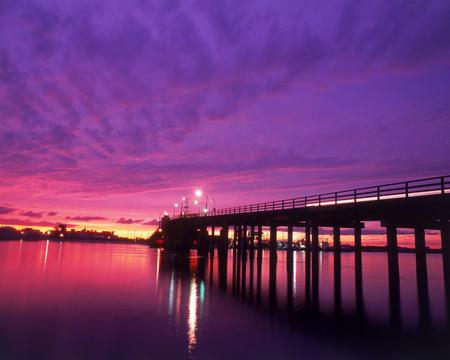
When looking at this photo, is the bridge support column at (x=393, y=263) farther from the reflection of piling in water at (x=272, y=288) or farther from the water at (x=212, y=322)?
the reflection of piling in water at (x=272, y=288)

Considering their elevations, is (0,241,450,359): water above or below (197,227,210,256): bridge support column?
below

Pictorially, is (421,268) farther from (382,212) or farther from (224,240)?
(224,240)

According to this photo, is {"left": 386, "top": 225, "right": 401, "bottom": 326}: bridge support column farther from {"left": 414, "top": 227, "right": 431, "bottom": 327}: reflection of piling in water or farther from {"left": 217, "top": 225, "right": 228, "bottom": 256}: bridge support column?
{"left": 217, "top": 225, "right": 228, "bottom": 256}: bridge support column

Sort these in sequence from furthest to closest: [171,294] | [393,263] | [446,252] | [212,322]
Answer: [393,263] < [171,294] < [446,252] < [212,322]

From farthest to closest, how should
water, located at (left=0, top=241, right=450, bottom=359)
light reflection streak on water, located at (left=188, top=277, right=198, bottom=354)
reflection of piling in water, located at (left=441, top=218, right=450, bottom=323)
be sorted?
1. reflection of piling in water, located at (left=441, top=218, right=450, bottom=323)
2. light reflection streak on water, located at (left=188, top=277, right=198, bottom=354)
3. water, located at (left=0, top=241, right=450, bottom=359)

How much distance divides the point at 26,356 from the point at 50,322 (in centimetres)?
564

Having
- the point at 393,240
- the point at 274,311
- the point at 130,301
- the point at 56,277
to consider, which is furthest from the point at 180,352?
the point at 56,277

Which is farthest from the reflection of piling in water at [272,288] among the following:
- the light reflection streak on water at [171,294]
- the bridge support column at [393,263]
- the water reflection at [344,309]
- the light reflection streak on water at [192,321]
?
the bridge support column at [393,263]

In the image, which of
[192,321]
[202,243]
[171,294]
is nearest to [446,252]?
[192,321]

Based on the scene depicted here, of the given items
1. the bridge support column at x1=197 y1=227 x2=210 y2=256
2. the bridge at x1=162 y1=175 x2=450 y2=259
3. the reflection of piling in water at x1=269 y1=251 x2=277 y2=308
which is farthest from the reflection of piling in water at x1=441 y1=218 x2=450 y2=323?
the bridge support column at x1=197 y1=227 x2=210 y2=256

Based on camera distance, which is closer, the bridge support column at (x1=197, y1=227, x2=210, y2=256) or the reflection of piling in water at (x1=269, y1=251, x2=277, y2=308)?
the reflection of piling in water at (x1=269, y1=251, x2=277, y2=308)

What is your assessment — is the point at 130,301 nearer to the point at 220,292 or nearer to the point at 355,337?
the point at 220,292

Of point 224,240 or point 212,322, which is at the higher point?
point 224,240

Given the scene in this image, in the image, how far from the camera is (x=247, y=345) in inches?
629
